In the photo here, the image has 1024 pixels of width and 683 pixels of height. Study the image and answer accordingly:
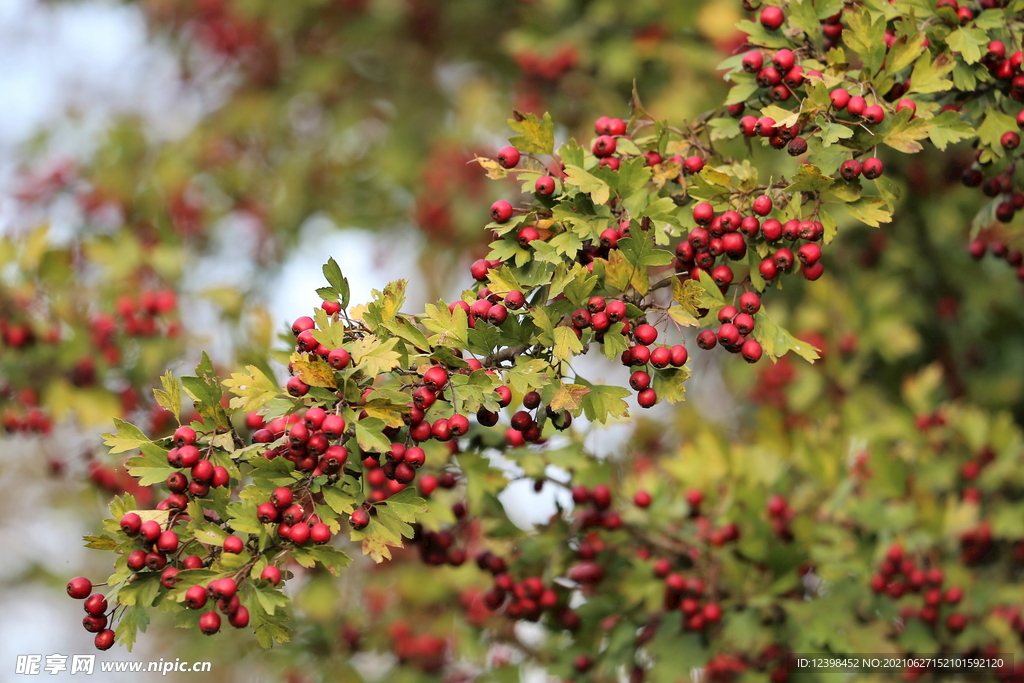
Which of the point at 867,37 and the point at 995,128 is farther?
the point at 995,128

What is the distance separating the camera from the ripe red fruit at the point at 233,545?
174cm

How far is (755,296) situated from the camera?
1.89 metres

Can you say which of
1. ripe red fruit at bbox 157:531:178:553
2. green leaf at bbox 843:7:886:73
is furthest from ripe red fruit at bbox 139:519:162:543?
green leaf at bbox 843:7:886:73

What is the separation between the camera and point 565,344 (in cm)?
173

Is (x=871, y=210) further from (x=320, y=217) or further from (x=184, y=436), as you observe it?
(x=320, y=217)

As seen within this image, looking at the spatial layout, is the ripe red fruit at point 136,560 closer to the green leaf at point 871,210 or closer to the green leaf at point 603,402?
the green leaf at point 603,402

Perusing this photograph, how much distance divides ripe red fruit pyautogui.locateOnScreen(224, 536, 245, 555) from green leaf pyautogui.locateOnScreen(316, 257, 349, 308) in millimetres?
522

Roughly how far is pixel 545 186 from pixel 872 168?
2.32ft

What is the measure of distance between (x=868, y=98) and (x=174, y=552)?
1847 millimetres

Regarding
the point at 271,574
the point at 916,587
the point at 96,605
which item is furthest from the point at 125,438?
the point at 916,587

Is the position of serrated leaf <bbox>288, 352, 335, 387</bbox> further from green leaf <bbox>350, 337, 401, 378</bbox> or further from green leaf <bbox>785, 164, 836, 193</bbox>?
green leaf <bbox>785, 164, 836, 193</bbox>

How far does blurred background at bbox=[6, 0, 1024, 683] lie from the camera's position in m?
3.62

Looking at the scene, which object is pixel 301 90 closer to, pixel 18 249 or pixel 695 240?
pixel 18 249

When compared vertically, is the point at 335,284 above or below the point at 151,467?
above
